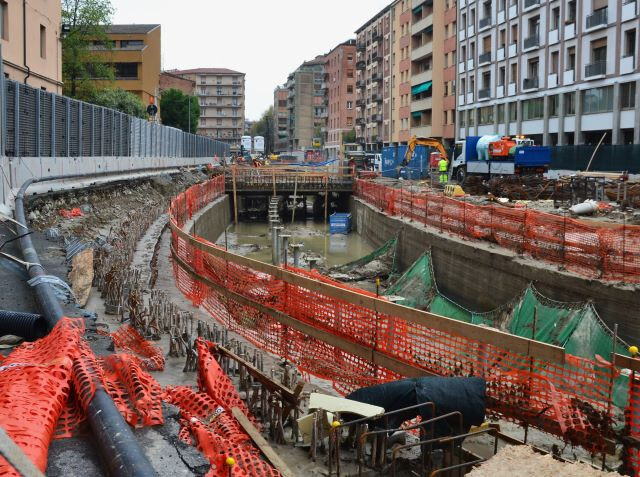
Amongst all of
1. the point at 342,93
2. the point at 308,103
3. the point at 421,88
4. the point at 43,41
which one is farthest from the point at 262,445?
the point at 308,103

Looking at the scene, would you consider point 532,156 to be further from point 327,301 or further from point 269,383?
point 269,383

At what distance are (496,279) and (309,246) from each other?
1780 cm

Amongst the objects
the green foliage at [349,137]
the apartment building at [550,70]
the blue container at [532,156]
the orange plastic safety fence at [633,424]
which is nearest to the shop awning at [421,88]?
the apartment building at [550,70]

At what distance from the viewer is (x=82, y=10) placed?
5269cm

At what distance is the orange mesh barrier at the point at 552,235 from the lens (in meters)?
13.4

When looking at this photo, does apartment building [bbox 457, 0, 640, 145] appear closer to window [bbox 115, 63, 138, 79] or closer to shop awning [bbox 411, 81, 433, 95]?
shop awning [bbox 411, 81, 433, 95]

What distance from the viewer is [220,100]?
509 feet

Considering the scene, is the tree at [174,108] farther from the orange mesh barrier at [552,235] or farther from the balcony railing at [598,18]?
the orange mesh barrier at [552,235]

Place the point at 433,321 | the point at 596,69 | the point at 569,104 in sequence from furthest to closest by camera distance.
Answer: the point at 569,104
the point at 596,69
the point at 433,321

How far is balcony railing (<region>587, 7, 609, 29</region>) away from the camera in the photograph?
36.8 metres

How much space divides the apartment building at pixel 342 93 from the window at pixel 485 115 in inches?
1912

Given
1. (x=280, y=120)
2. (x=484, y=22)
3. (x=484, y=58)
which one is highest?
(x=280, y=120)

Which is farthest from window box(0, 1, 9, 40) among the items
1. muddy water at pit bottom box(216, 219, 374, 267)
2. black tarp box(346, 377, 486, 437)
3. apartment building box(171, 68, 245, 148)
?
apartment building box(171, 68, 245, 148)

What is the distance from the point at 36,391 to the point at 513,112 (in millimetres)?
47361
